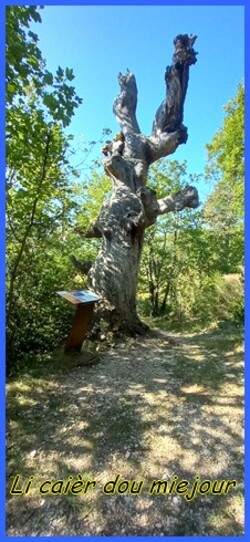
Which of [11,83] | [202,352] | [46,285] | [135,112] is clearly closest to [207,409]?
[202,352]

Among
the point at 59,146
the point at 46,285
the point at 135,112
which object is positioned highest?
the point at 135,112

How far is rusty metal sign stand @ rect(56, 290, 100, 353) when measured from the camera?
3.95m

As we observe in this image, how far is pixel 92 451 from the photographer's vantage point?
7.86ft

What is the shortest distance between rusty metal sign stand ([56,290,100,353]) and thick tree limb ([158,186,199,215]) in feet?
10.6

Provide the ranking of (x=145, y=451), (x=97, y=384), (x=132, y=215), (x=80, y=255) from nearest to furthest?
(x=145, y=451), (x=97, y=384), (x=132, y=215), (x=80, y=255)

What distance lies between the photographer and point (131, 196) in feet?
20.3

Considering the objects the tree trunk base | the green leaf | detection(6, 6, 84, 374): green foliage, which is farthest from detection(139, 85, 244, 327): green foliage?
the green leaf

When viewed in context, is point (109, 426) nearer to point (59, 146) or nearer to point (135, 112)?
point (59, 146)

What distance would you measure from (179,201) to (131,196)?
118cm

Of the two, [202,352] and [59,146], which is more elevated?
[59,146]

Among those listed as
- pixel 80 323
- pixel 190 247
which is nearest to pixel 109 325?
pixel 80 323

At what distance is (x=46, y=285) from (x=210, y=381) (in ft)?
10.0

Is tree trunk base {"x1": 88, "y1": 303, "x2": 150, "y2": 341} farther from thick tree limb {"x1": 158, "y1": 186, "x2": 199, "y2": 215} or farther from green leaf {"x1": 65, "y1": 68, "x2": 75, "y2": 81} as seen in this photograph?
green leaf {"x1": 65, "y1": 68, "x2": 75, "y2": 81}

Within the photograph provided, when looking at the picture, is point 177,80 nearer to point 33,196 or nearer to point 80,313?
point 33,196
